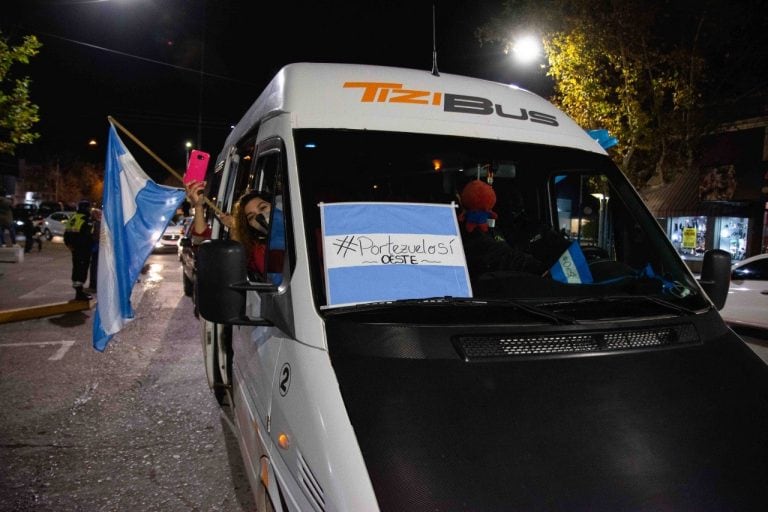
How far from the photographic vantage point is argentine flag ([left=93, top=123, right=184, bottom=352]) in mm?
4301

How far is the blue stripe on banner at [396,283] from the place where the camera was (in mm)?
2205

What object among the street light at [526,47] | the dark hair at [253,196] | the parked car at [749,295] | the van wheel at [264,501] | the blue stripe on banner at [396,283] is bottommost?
the van wheel at [264,501]

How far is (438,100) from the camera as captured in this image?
2.88 metres

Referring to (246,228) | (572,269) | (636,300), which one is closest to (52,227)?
(246,228)

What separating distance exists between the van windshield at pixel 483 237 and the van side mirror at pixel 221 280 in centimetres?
30

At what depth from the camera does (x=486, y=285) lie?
2.54 m

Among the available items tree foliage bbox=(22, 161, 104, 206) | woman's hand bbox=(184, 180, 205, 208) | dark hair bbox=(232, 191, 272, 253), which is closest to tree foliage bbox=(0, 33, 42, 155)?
woman's hand bbox=(184, 180, 205, 208)

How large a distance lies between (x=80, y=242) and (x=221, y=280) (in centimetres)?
985

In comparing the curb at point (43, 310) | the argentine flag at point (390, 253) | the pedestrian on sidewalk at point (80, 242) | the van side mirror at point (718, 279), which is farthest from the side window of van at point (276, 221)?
the pedestrian on sidewalk at point (80, 242)

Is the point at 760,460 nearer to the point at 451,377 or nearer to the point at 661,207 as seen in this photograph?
the point at 451,377

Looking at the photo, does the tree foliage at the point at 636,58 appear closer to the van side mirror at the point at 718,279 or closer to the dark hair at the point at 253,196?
the van side mirror at the point at 718,279

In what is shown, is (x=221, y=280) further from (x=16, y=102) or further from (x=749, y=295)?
(x=16, y=102)

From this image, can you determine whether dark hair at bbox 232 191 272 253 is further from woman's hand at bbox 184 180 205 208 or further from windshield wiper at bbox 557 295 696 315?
windshield wiper at bbox 557 295 696 315

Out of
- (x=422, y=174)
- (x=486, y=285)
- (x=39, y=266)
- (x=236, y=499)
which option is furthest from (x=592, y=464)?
(x=39, y=266)
